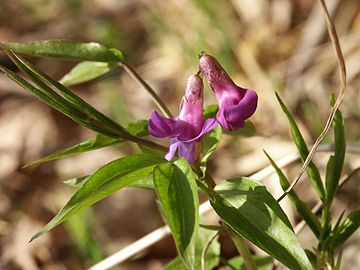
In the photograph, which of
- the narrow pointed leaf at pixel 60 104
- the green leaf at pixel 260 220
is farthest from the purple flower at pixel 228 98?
the narrow pointed leaf at pixel 60 104

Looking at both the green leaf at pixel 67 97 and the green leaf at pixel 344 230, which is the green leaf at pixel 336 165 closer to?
the green leaf at pixel 344 230

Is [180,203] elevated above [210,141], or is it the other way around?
[210,141]

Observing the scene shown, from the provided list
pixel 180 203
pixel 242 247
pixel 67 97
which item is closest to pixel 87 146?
pixel 67 97

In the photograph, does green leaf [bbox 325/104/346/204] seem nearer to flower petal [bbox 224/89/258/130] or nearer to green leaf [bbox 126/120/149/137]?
flower petal [bbox 224/89/258/130]

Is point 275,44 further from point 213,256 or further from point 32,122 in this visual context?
point 213,256

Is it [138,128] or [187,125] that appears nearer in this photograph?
[187,125]

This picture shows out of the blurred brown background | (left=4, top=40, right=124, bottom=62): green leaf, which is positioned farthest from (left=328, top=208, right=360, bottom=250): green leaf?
the blurred brown background

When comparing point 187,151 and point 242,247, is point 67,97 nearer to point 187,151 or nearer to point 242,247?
point 187,151
